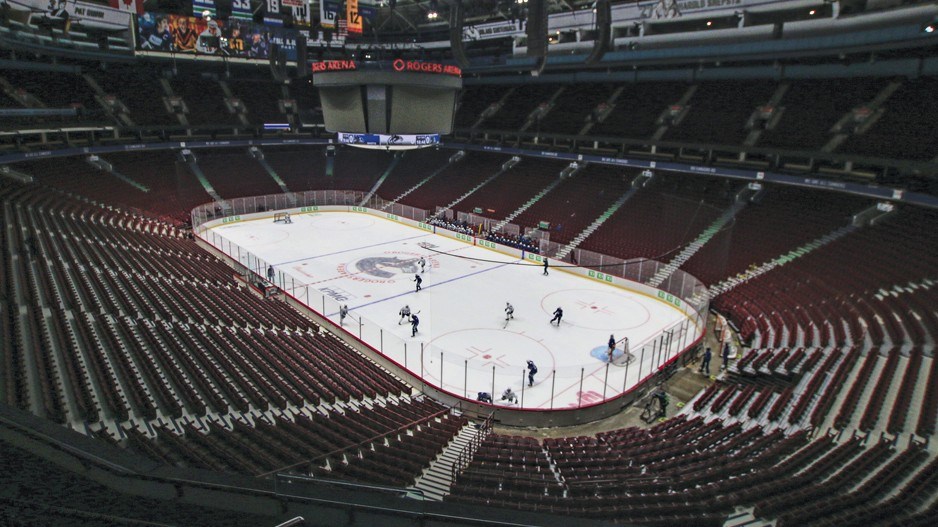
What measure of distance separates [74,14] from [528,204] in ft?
104

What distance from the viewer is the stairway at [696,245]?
26.1 m

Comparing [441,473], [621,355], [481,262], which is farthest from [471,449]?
[481,262]

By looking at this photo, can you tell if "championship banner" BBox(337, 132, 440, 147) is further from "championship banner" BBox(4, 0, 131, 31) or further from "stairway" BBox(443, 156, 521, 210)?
"championship banner" BBox(4, 0, 131, 31)

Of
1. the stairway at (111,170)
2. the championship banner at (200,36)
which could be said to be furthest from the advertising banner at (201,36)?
the stairway at (111,170)

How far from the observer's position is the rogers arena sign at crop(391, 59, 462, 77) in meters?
16.3

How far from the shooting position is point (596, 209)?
34.2m

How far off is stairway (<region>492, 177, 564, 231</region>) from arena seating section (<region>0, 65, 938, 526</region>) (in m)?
2.00

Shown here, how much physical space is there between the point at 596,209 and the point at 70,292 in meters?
27.7

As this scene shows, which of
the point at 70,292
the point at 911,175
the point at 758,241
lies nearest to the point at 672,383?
the point at 758,241

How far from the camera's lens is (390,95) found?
16.5 m

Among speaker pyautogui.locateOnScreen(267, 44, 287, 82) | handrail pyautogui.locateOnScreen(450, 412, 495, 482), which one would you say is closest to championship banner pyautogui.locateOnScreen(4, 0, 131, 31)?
speaker pyautogui.locateOnScreen(267, 44, 287, 82)

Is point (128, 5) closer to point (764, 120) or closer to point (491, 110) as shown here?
point (491, 110)

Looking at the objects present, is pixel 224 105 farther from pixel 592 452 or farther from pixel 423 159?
pixel 592 452

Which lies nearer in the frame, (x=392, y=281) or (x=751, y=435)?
(x=751, y=435)
